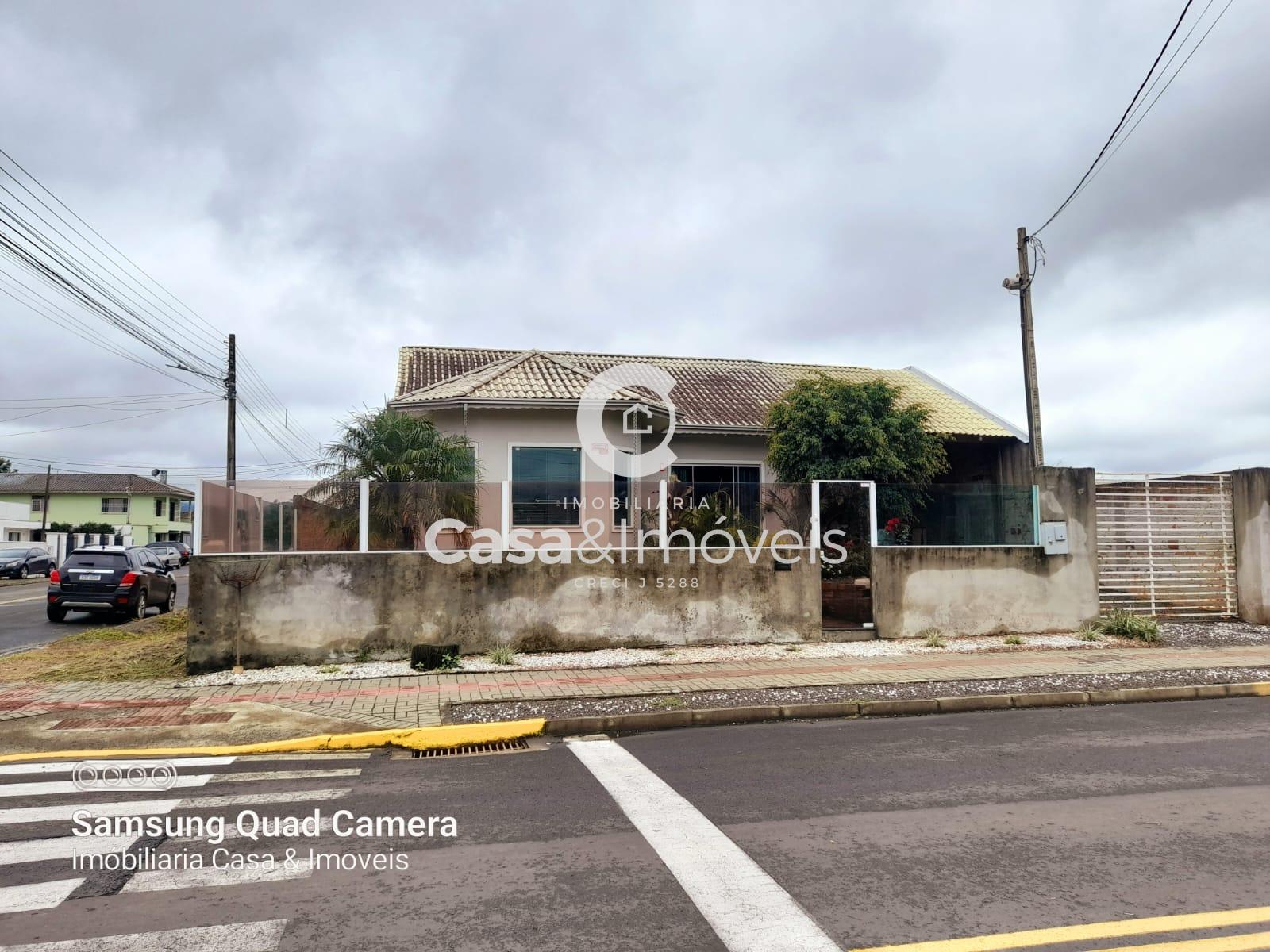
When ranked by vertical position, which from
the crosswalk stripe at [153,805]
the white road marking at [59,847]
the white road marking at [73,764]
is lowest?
the white road marking at [73,764]

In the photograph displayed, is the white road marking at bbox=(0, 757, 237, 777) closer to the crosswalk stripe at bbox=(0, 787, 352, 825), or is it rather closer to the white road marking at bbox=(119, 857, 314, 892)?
the crosswalk stripe at bbox=(0, 787, 352, 825)

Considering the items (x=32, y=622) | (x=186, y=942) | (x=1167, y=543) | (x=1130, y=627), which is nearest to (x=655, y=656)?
(x=1130, y=627)

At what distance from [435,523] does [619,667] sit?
3.11 metres

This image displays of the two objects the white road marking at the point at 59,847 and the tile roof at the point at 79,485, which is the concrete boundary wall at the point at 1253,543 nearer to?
the white road marking at the point at 59,847

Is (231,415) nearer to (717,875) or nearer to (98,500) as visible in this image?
(717,875)

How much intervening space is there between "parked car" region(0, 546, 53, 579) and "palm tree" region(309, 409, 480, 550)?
101ft

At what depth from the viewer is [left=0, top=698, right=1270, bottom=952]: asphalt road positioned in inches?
143

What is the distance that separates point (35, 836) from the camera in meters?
4.95

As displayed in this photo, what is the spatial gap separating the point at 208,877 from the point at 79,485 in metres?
76.8

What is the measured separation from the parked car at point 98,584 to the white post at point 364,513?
10.3 meters

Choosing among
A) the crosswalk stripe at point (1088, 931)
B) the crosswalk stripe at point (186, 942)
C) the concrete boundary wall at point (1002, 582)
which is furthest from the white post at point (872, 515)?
the crosswalk stripe at point (186, 942)

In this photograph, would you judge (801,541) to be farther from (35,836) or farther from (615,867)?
(35,836)

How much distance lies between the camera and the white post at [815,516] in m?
12.3

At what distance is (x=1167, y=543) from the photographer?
555 inches
